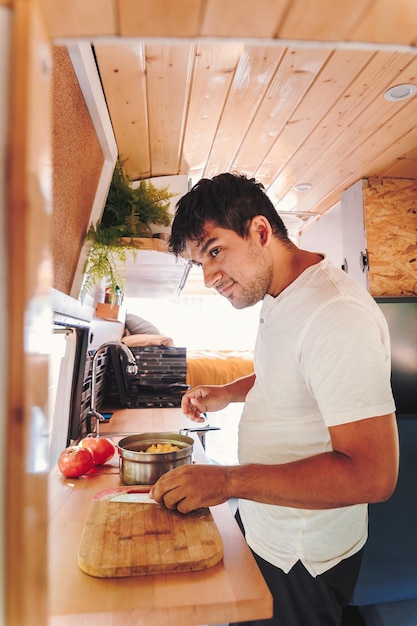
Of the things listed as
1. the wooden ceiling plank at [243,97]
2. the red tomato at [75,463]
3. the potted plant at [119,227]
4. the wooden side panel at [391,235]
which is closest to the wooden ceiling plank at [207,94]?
the wooden ceiling plank at [243,97]

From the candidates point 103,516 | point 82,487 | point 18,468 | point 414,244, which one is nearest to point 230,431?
point 414,244

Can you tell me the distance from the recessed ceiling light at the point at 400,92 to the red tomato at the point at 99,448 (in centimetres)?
195

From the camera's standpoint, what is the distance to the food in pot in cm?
148

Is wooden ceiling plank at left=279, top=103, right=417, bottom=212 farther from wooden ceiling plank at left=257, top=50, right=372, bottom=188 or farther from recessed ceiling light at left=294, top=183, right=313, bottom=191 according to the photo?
wooden ceiling plank at left=257, top=50, right=372, bottom=188

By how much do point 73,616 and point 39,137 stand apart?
32.3 inches

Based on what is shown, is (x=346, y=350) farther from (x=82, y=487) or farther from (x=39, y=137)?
(x=82, y=487)

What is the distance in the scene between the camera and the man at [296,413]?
95 centimetres

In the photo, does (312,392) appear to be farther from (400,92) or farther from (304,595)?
(400,92)

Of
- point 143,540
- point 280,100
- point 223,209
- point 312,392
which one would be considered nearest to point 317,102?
point 280,100

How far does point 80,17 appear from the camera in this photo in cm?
45

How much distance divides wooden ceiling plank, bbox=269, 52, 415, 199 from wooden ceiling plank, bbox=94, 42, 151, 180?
0.90 metres

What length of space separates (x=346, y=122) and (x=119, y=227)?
1281 mm

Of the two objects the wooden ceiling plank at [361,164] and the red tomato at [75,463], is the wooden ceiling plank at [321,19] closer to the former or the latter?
the red tomato at [75,463]

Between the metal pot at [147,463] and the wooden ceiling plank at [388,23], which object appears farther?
the metal pot at [147,463]
